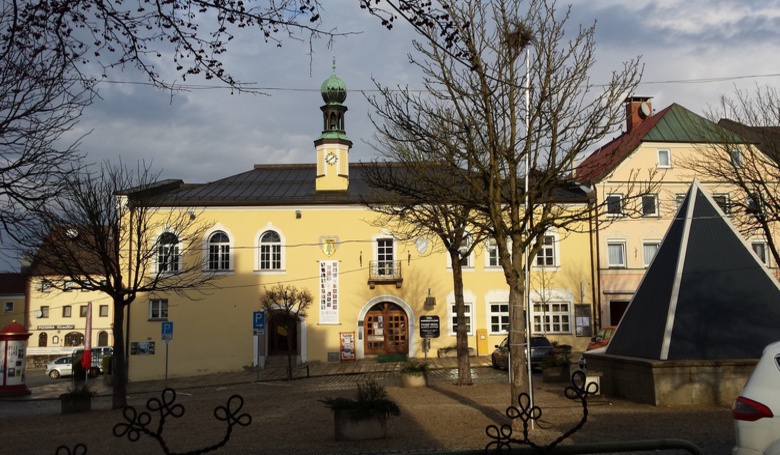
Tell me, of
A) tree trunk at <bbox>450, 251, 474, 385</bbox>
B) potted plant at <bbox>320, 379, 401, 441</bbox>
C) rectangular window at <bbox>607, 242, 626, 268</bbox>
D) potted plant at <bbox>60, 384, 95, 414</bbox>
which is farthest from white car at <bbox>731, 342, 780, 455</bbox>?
rectangular window at <bbox>607, 242, 626, 268</bbox>

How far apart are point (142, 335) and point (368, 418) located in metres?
26.2

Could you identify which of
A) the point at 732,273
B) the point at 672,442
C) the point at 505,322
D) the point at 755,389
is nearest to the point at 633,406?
the point at 732,273

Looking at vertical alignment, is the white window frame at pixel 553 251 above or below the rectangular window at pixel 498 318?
above

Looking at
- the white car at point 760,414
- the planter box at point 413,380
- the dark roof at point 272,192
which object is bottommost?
the planter box at point 413,380

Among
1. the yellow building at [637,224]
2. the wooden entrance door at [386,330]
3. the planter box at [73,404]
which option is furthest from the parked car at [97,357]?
the yellow building at [637,224]

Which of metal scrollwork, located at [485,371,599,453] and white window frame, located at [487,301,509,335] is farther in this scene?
white window frame, located at [487,301,509,335]

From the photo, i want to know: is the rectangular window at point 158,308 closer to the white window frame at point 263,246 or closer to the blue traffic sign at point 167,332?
the white window frame at point 263,246

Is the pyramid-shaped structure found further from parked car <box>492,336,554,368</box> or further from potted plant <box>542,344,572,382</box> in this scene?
parked car <box>492,336,554,368</box>

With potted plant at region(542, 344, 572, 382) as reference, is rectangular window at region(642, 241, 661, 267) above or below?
above

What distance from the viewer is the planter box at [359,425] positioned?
12094mm

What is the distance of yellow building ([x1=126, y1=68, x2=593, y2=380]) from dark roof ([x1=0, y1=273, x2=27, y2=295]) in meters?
34.1

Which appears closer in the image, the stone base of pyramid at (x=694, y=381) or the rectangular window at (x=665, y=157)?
the stone base of pyramid at (x=694, y=381)

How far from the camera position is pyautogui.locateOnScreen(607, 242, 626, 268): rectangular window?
36.3 metres

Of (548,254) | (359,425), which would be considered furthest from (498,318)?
(359,425)
